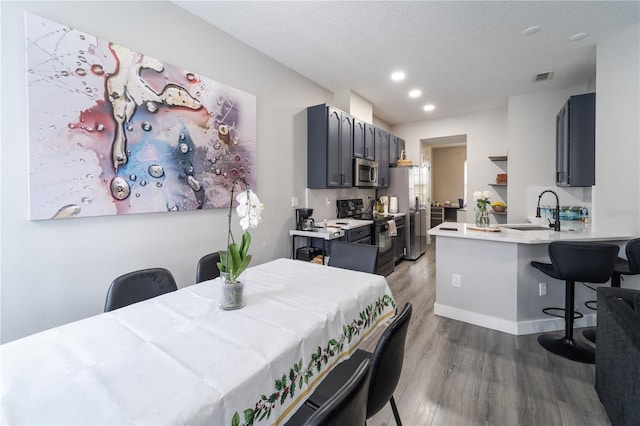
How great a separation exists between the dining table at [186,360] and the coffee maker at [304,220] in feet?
6.59

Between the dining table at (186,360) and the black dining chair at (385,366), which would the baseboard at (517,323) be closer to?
the dining table at (186,360)

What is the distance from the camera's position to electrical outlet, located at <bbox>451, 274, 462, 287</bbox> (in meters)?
2.97

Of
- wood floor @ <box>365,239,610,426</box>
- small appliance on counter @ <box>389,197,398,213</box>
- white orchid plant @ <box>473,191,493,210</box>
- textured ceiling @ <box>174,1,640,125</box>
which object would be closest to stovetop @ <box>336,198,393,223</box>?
small appliance on counter @ <box>389,197,398,213</box>

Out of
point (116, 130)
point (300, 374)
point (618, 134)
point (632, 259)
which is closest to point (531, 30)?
point (618, 134)

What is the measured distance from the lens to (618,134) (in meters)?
2.65

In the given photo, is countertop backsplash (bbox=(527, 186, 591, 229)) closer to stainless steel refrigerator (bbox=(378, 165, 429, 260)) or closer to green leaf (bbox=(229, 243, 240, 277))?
stainless steel refrigerator (bbox=(378, 165, 429, 260))

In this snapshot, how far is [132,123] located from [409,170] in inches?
178

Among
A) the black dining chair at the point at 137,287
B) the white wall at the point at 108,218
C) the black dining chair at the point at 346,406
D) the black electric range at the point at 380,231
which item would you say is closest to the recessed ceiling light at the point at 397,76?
the white wall at the point at 108,218

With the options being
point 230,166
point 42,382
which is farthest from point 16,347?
point 230,166

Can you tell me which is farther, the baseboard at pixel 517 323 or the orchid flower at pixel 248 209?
the baseboard at pixel 517 323

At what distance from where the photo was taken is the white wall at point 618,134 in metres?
2.53

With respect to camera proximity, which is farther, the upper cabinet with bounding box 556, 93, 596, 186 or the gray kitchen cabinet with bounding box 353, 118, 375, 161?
the gray kitchen cabinet with bounding box 353, 118, 375, 161

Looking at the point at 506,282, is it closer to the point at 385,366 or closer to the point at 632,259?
the point at 632,259

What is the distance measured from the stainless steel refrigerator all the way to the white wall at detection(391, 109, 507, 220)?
3.15 feet
